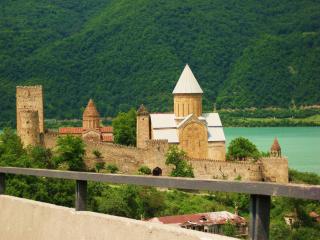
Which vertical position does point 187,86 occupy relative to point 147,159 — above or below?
above

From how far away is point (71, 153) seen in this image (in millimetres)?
31031

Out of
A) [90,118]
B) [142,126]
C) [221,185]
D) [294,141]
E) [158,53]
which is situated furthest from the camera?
[158,53]

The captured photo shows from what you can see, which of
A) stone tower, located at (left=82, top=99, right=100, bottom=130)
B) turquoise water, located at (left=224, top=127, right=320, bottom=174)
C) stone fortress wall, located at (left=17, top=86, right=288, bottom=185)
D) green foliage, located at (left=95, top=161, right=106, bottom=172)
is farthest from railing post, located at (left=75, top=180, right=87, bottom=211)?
turquoise water, located at (left=224, top=127, right=320, bottom=174)

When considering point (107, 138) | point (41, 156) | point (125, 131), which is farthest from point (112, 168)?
point (107, 138)

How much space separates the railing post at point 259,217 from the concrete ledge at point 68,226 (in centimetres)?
15

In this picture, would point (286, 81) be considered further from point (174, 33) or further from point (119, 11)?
point (119, 11)

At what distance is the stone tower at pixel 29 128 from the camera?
32750mm

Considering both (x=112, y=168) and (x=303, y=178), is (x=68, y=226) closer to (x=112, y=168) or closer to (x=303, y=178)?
(x=112, y=168)

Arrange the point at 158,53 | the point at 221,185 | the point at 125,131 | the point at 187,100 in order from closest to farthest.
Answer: the point at 221,185
the point at 187,100
the point at 125,131
the point at 158,53

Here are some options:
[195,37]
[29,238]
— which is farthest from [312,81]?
[29,238]

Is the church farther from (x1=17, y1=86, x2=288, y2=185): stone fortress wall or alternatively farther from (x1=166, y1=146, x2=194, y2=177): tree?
(x1=166, y1=146, x2=194, y2=177): tree

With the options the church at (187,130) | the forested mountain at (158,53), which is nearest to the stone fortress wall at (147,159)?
the church at (187,130)

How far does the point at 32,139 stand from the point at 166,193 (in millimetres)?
8694

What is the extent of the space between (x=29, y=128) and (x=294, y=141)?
159 ft
